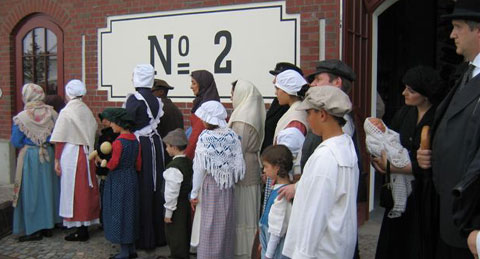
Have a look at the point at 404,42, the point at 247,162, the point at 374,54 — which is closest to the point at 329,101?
the point at 247,162

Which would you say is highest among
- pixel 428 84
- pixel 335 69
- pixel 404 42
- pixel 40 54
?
pixel 404 42

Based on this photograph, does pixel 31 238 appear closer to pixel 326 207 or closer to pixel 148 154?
pixel 148 154

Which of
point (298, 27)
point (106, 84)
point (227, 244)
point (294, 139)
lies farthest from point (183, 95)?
point (294, 139)

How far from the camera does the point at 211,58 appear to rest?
18.8ft

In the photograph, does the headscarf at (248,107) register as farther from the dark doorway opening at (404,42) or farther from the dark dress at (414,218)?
the dark doorway opening at (404,42)

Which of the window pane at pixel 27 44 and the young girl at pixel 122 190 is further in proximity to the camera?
the window pane at pixel 27 44

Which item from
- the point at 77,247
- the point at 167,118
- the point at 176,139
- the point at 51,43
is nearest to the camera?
the point at 176,139

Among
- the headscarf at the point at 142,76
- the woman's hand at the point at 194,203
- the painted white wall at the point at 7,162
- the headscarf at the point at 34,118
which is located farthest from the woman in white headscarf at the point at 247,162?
the painted white wall at the point at 7,162

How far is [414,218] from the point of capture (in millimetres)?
3008

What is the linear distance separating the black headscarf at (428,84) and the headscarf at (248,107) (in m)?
1.38

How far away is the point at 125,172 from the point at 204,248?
1.11 m

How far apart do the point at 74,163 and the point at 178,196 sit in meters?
1.41

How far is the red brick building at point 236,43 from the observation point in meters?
4.97

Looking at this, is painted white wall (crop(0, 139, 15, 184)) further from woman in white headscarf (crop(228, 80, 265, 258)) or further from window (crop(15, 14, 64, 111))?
woman in white headscarf (crop(228, 80, 265, 258))
